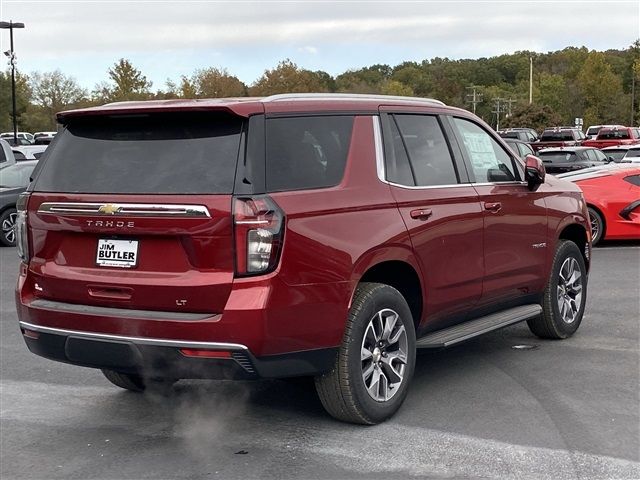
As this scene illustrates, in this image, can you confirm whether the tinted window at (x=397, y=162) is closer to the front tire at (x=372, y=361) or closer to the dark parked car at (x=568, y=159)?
the front tire at (x=372, y=361)

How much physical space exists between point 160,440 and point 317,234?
4.91 ft

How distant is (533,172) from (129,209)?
3.38 meters

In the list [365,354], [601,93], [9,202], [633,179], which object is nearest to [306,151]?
[365,354]

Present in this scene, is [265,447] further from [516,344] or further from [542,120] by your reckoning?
[542,120]

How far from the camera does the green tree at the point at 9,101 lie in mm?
72625

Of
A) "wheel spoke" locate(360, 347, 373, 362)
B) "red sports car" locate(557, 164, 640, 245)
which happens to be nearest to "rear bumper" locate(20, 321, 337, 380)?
"wheel spoke" locate(360, 347, 373, 362)

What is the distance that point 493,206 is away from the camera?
630 centimetres

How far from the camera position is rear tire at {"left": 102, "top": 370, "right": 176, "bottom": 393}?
5914 mm

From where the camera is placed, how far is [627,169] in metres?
13.5

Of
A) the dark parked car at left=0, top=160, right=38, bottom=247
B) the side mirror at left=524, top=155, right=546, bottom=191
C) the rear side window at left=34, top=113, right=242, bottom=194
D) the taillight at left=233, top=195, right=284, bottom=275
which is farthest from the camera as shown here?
the dark parked car at left=0, top=160, right=38, bottom=247

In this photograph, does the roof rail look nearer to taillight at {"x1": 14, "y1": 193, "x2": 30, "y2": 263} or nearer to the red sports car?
taillight at {"x1": 14, "y1": 193, "x2": 30, "y2": 263}

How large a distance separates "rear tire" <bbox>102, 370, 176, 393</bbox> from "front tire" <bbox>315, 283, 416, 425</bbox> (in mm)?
1483

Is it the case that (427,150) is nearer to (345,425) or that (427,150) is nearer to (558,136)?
(345,425)

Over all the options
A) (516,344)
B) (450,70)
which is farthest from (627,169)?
(450,70)
